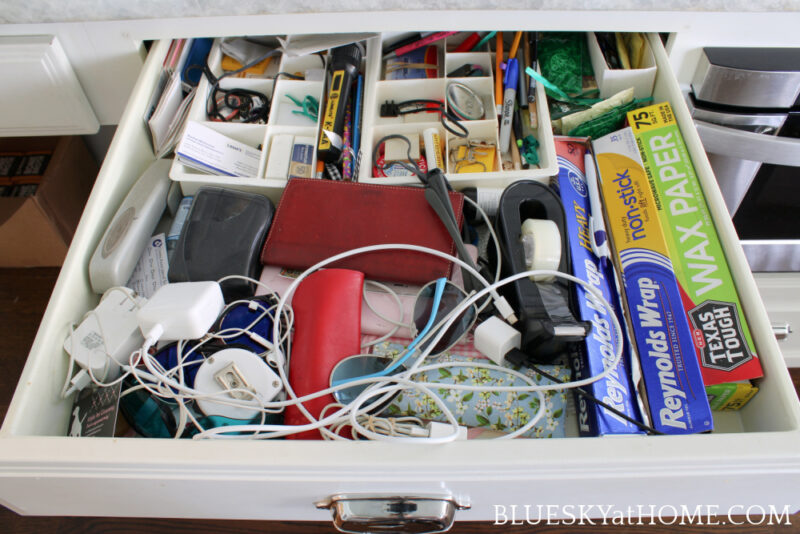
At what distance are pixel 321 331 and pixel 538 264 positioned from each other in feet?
0.85

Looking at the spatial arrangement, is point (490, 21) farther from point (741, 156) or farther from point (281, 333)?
point (281, 333)

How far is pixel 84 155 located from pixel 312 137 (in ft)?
2.26

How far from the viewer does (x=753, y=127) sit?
79 cm

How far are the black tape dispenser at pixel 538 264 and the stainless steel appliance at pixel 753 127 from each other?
270 millimetres

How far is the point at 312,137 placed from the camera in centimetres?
86

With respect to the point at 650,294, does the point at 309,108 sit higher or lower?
higher

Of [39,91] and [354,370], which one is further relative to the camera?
[39,91]

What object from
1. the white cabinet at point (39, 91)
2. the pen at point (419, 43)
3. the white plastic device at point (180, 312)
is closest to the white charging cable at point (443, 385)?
the white plastic device at point (180, 312)

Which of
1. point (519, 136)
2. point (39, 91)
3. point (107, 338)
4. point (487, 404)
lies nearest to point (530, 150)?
point (519, 136)

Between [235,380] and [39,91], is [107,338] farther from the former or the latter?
[39,91]

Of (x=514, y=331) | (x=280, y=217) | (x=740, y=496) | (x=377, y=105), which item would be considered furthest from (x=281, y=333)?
(x=740, y=496)

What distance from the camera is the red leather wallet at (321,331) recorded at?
0.65 meters

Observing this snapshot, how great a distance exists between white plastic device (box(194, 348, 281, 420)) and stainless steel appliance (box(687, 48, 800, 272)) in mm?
663

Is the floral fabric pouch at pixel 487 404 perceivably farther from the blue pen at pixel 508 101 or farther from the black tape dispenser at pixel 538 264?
the blue pen at pixel 508 101
